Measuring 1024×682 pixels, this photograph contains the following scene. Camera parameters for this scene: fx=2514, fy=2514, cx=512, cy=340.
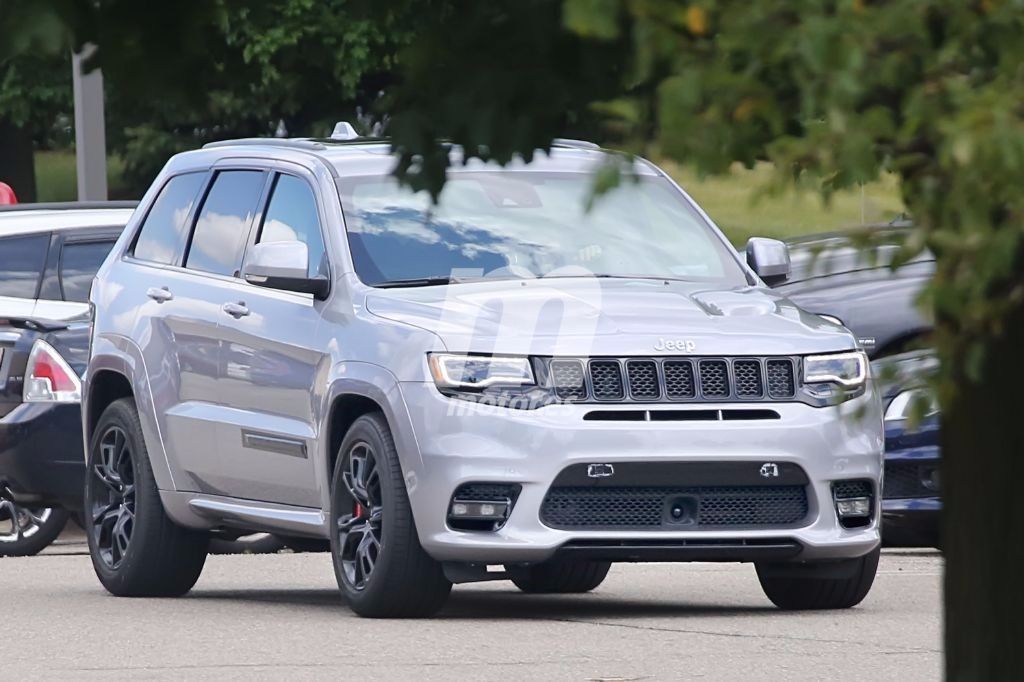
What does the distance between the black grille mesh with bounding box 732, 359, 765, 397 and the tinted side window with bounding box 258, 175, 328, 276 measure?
5.73 ft

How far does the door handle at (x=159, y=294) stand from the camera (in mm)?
10688

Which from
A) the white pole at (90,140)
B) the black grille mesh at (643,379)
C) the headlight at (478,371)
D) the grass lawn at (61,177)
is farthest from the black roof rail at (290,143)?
the grass lawn at (61,177)

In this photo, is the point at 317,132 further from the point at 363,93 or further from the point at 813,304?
the point at 813,304

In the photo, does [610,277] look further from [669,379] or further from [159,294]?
[159,294]

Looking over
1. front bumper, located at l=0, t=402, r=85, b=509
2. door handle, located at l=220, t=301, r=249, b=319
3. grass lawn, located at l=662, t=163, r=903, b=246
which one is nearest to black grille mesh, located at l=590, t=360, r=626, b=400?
door handle, located at l=220, t=301, r=249, b=319

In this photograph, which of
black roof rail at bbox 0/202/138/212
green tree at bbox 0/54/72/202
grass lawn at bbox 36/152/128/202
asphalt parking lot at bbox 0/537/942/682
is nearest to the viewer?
asphalt parking lot at bbox 0/537/942/682

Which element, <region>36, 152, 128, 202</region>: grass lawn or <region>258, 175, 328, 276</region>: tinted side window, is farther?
<region>36, 152, 128, 202</region>: grass lawn

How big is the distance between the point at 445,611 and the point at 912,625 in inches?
73.1

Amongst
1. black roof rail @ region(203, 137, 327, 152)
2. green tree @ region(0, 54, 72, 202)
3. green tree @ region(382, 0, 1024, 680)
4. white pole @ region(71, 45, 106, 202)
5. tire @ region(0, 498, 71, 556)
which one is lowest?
green tree @ region(0, 54, 72, 202)

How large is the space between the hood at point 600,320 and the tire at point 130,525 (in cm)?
196

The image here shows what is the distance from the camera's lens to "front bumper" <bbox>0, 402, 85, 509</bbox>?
12.7m

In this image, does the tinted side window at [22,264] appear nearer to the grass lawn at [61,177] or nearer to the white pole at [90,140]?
the white pole at [90,140]

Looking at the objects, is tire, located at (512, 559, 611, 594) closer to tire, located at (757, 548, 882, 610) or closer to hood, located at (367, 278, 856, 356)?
tire, located at (757, 548, 882, 610)

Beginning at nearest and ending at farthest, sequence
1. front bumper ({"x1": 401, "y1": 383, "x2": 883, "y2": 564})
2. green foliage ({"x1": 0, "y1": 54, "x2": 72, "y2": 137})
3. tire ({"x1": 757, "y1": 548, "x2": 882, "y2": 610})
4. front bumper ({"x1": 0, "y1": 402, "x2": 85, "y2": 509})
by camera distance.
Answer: front bumper ({"x1": 401, "y1": 383, "x2": 883, "y2": 564}) → tire ({"x1": 757, "y1": 548, "x2": 882, "y2": 610}) → front bumper ({"x1": 0, "y1": 402, "x2": 85, "y2": 509}) → green foliage ({"x1": 0, "y1": 54, "x2": 72, "y2": 137})
